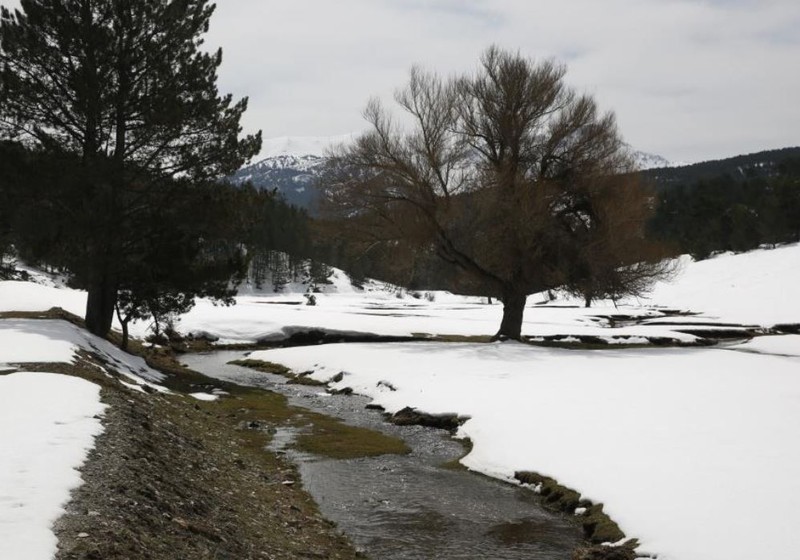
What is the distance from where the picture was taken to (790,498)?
831 centimetres

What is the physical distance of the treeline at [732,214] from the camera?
10112 centimetres

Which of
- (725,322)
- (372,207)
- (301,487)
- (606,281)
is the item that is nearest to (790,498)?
(301,487)

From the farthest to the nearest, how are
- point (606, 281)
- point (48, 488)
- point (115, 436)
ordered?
1. point (606, 281)
2. point (115, 436)
3. point (48, 488)

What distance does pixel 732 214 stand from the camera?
109812 millimetres

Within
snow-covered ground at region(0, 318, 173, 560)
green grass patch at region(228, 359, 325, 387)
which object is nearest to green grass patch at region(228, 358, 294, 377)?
green grass patch at region(228, 359, 325, 387)

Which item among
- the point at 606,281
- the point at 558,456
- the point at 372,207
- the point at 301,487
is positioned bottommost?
the point at 301,487

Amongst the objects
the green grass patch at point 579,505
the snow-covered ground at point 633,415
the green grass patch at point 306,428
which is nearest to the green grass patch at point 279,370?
the snow-covered ground at point 633,415

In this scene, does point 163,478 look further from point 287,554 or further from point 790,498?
point 790,498

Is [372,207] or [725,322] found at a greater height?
[372,207]

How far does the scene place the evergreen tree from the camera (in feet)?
71.2

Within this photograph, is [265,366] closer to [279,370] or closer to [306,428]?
[279,370]

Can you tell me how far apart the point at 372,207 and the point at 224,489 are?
22497mm

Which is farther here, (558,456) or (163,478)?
(558,456)

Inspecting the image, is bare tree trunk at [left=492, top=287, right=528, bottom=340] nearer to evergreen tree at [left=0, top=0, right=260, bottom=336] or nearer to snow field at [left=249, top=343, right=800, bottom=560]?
snow field at [left=249, top=343, right=800, bottom=560]
